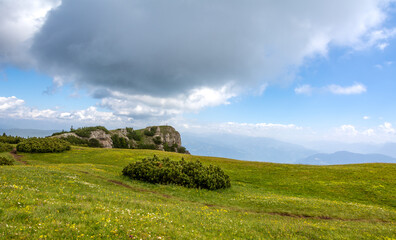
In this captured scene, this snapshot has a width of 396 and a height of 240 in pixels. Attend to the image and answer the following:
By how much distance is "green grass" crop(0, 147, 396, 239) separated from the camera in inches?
429

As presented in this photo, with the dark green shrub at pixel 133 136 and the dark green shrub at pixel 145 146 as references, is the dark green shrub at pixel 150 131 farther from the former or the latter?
the dark green shrub at pixel 145 146

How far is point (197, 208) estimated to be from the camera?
66.3 feet

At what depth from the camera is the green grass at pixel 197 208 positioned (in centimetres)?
1091

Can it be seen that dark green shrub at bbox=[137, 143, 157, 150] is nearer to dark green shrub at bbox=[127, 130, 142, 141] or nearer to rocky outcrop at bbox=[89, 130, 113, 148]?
dark green shrub at bbox=[127, 130, 142, 141]

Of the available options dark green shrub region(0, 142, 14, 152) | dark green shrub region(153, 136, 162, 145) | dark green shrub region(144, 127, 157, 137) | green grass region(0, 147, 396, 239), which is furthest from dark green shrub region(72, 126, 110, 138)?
green grass region(0, 147, 396, 239)

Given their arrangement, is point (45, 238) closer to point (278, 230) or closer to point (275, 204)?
point (278, 230)

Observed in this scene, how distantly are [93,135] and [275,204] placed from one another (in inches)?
4823

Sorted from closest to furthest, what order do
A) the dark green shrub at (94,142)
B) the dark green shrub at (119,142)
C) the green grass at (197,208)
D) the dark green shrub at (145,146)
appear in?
the green grass at (197,208)
the dark green shrub at (94,142)
the dark green shrub at (119,142)
the dark green shrub at (145,146)

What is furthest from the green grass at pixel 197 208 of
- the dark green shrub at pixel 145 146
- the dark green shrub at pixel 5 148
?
the dark green shrub at pixel 145 146

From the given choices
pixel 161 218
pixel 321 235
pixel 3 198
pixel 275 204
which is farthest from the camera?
pixel 275 204

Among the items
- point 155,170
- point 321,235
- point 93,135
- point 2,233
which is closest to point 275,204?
point 321,235

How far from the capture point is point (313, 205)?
25219mm

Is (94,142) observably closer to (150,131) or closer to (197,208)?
(150,131)

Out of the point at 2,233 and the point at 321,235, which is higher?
the point at 2,233
